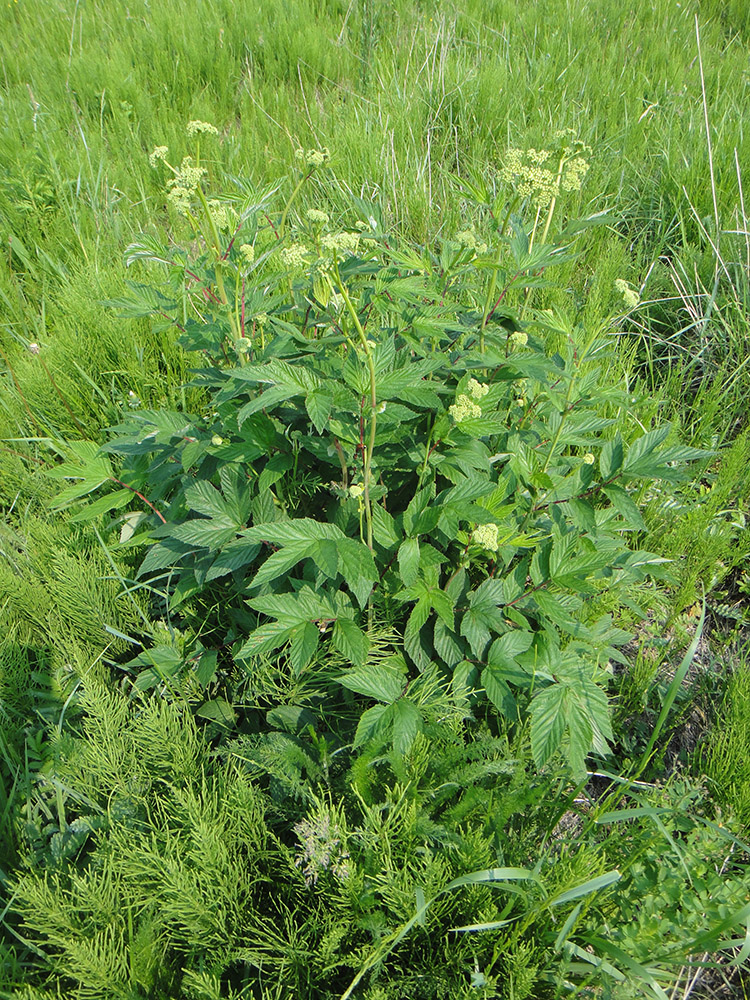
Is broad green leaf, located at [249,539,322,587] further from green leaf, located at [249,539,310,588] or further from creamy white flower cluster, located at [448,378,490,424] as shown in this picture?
creamy white flower cluster, located at [448,378,490,424]

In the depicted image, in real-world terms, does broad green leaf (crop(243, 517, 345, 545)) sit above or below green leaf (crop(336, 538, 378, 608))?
above

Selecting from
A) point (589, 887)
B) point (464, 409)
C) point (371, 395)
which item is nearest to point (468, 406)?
point (464, 409)

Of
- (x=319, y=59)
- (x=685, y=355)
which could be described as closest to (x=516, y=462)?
(x=685, y=355)

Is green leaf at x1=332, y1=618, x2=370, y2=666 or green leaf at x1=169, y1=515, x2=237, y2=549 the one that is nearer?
green leaf at x1=332, y1=618, x2=370, y2=666

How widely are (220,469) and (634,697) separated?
1.17 m

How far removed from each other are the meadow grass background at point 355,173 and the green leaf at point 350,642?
69 centimetres

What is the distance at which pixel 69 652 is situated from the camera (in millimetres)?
1635

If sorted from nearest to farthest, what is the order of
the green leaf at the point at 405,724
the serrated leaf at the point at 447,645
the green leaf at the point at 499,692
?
the green leaf at the point at 405,724
the green leaf at the point at 499,692
the serrated leaf at the point at 447,645

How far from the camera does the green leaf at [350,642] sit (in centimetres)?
129

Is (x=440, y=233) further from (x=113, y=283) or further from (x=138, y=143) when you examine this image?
(x=138, y=143)

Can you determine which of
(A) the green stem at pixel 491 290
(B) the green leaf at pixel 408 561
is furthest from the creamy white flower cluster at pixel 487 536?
(A) the green stem at pixel 491 290

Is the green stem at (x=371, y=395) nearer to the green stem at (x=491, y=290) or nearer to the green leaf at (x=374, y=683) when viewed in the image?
the green leaf at (x=374, y=683)

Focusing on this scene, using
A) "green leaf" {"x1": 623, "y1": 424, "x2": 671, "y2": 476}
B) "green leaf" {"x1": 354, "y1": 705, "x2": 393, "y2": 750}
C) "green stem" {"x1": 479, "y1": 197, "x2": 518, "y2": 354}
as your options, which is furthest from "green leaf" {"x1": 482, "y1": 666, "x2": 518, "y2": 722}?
"green stem" {"x1": 479, "y1": 197, "x2": 518, "y2": 354}

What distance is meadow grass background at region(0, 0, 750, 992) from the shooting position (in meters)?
1.94
